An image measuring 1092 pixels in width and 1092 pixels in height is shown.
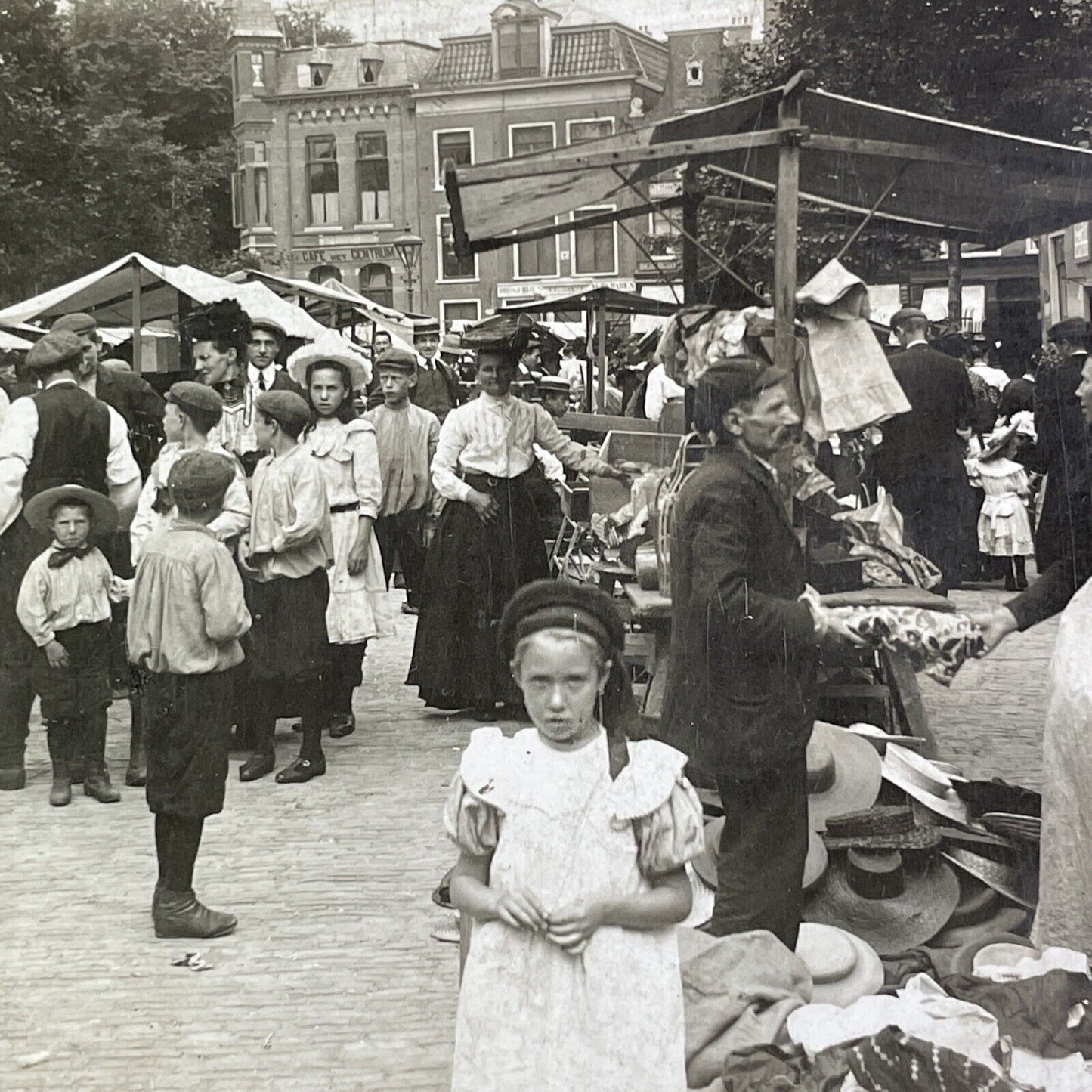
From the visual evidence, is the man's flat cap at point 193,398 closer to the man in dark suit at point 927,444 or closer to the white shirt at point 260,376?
the white shirt at point 260,376

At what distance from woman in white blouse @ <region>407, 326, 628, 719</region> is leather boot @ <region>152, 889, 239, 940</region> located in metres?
3.06

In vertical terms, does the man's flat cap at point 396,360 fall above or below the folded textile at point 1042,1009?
above

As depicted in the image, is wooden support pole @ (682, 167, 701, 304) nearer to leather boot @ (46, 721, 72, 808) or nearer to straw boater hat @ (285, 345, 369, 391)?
straw boater hat @ (285, 345, 369, 391)

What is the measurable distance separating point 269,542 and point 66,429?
104cm

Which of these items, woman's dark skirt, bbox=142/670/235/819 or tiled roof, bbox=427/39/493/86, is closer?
woman's dark skirt, bbox=142/670/235/819

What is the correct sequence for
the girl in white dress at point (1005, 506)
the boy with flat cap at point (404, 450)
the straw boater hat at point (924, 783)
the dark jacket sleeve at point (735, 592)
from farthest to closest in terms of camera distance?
1. the girl in white dress at point (1005, 506)
2. the boy with flat cap at point (404, 450)
3. the straw boater hat at point (924, 783)
4. the dark jacket sleeve at point (735, 592)

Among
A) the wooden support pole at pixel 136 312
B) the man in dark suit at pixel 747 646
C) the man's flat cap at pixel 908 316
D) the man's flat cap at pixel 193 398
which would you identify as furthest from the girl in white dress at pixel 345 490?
the man's flat cap at pixel 908 316

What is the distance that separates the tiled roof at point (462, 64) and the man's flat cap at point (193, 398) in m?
1.74

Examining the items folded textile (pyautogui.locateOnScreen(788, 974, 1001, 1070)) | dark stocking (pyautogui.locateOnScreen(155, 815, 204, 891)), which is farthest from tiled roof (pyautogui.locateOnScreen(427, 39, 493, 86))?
folded textile (pyautogui.locateOnScreen(788, 974, 1001, 1070))

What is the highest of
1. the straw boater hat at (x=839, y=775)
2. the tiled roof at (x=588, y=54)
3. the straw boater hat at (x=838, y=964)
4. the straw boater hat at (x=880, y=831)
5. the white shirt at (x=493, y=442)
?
the tiled roof at (x=588, y=54)

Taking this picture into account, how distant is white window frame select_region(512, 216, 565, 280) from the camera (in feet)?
33.0

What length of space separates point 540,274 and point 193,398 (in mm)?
4801

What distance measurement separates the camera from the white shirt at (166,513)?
6082mm

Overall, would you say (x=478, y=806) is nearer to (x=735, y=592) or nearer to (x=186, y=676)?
(x=735, y=592)
